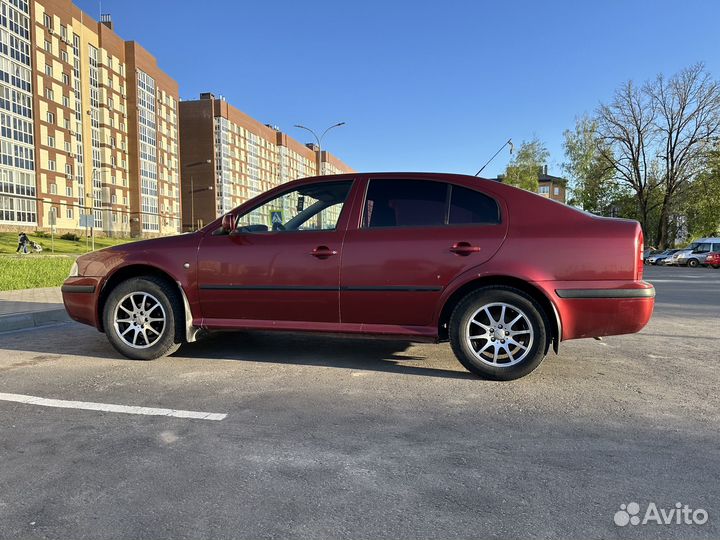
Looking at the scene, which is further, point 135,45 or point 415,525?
A: point 135,45

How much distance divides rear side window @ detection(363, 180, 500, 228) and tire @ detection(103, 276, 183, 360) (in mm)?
2062

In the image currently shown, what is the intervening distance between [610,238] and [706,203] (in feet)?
145

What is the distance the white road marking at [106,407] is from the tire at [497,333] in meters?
2.02

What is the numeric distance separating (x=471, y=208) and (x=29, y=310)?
7.06 meters

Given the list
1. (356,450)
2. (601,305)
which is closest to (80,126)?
(601,305)

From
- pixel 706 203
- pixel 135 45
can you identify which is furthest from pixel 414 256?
pixel 135 45

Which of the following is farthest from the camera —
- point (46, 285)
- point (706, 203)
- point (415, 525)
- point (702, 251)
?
point (706, 203)

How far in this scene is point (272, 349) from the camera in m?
5.50

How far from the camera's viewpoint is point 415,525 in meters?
2.12

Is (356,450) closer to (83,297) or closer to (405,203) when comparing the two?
(405,203)

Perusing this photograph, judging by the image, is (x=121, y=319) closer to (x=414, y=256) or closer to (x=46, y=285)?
(x=414, y=256)

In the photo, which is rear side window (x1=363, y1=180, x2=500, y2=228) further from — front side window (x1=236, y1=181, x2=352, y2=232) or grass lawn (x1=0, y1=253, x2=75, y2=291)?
grass lawn (x1=0, y1=253, x2=75, y2=291)

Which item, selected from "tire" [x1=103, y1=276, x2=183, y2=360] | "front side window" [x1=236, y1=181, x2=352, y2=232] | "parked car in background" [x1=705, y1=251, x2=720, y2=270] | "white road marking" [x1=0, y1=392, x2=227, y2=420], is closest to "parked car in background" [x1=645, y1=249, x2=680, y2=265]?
"parked car in background" [x1=705, y1=251, x2=720, y2=270]

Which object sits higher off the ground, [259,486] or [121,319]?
[121,319]
